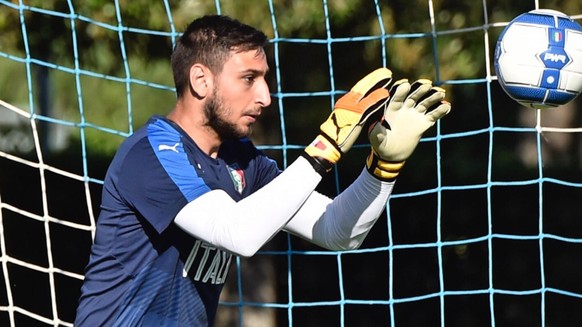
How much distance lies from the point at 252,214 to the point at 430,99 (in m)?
0.73

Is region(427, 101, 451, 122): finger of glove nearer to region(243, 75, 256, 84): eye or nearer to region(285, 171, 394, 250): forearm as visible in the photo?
region(285, 171, 394, 250): forearm

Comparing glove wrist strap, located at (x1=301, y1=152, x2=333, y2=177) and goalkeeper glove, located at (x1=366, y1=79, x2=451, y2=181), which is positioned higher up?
goalkeeper glove, located at (x1=366, y1=79, x2=451, y2=181)

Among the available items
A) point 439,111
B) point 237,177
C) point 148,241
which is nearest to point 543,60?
point 439,111

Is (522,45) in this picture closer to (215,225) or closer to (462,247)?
(215,225)

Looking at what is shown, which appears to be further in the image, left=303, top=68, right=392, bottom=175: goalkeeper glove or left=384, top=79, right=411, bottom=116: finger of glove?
left=384, top=79, right=411, bottom=116: finger of glove

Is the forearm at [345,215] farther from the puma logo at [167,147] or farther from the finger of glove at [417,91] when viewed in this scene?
the puma logo at [167,147]

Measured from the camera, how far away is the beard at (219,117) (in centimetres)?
395

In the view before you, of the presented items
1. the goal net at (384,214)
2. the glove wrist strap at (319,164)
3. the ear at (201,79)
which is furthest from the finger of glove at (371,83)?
the goal net at (384,214)

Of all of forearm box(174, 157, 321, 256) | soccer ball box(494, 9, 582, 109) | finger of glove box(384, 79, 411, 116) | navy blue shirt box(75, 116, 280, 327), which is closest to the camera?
forearm box(174, 157, 321, 256)

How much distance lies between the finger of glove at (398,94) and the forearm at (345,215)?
0.25 meters

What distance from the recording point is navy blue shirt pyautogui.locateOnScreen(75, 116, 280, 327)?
3.79m

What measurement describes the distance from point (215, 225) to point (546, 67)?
1.48 meters

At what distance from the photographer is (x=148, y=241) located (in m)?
3.87

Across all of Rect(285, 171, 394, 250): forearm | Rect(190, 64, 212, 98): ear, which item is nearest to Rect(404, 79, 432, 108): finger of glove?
Rect(285, 171, 394, 250): forearm
